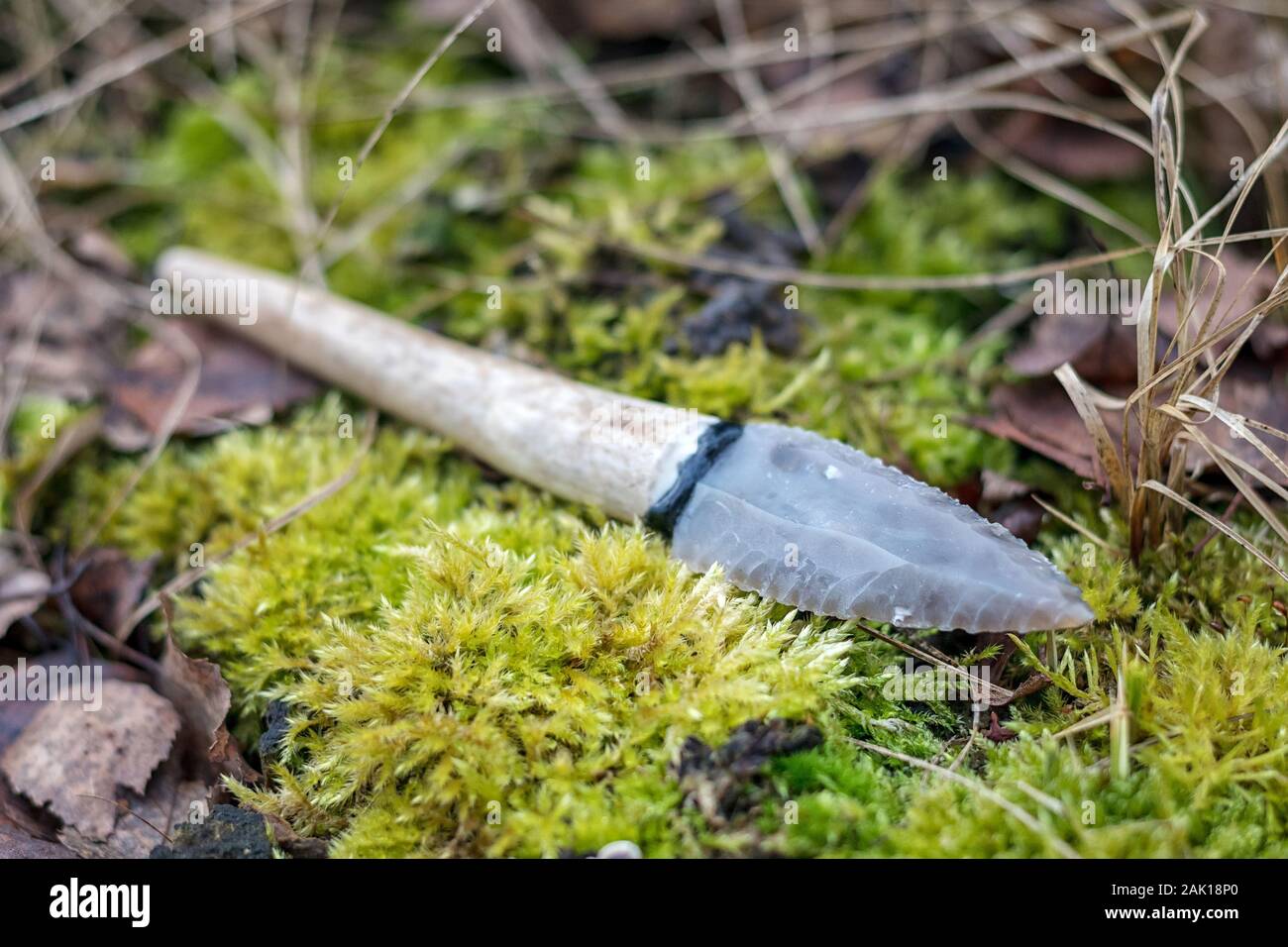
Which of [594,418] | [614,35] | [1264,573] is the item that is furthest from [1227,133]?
[594,418]

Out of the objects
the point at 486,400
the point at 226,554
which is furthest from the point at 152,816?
the point at 486,400

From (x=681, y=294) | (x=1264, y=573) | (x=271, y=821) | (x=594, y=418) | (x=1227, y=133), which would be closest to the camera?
(x=271, y=821)

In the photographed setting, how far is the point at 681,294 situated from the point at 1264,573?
6.93 feet

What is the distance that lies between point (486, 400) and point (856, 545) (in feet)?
4.40

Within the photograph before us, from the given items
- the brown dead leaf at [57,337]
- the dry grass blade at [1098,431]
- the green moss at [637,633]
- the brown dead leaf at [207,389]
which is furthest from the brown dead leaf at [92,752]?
the dry grass blade at [1098,431]

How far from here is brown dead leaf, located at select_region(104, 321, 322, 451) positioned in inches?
138

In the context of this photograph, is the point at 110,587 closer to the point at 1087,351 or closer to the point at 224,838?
the point at 224,838

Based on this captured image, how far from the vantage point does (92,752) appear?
99.3 inches

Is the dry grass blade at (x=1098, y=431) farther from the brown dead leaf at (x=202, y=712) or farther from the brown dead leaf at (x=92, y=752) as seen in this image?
the brown dead leaf at (x=92, y=752)

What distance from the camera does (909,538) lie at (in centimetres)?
228

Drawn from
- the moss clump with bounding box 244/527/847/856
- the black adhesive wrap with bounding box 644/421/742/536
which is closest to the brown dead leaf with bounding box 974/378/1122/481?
the black adhesive wrap with bounding box 644/421/742/536

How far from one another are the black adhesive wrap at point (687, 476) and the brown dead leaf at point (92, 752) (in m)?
1.50

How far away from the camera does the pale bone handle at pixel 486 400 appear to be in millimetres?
2697
